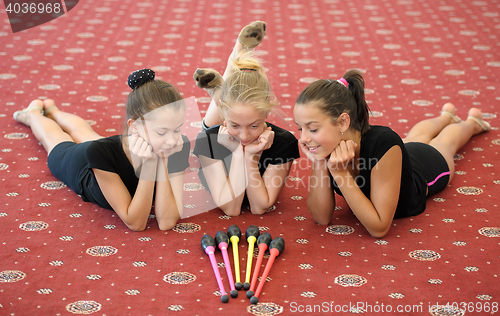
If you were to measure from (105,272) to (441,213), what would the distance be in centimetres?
116

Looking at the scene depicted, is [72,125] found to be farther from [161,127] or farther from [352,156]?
[352,156]

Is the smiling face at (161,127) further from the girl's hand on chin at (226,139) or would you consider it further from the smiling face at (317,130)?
the smiling face at (317,130)

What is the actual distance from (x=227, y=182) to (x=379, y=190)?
20.5 inches

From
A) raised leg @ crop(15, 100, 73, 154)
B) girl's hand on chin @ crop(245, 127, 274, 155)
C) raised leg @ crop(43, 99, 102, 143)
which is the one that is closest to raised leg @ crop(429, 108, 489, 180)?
girl's hand on chin @ crop(245, 127, 274, 155)

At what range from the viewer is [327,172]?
4.98 feet

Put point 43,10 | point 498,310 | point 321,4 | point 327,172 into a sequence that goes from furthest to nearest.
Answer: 1. point 321,4
2. point 43,10
3. point 327,172
4. point 498,310

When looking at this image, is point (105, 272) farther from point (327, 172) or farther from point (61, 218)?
point (327, 172)

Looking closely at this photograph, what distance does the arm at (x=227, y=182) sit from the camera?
1.63 meters

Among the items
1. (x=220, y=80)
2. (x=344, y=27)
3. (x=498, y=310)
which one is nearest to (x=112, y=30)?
(x=344, y=27)

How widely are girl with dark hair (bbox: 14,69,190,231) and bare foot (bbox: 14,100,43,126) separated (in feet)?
2.47

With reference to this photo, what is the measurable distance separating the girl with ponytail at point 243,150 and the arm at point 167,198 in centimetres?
13

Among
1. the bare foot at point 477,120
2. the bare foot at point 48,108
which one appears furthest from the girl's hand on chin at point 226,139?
the bare foot at point 477,120

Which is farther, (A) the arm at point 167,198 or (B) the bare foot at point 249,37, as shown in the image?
(B) the bare foot at point 249,37

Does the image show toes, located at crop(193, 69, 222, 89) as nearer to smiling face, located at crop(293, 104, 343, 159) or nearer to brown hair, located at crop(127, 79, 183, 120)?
brown hair, located at crop(127, 79, 183, 120)
